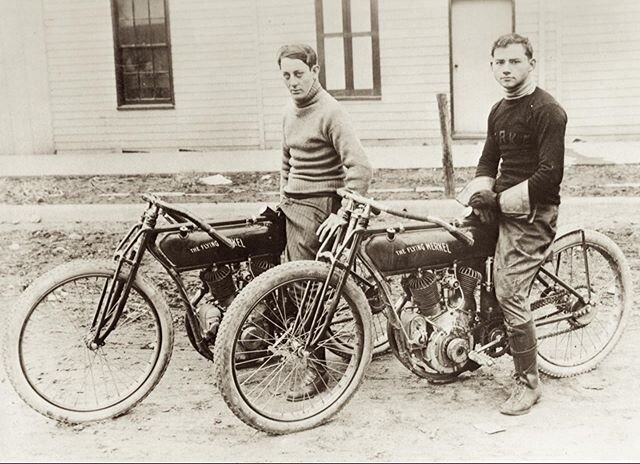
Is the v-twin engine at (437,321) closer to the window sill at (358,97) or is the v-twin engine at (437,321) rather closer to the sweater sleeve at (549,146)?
the sweater sleeve at (549,146)

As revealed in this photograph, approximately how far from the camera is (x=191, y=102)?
875 cm

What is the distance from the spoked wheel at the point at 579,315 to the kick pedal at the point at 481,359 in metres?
0.37

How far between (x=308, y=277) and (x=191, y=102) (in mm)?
5614

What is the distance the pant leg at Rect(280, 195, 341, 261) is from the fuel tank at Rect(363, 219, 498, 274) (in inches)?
15.5

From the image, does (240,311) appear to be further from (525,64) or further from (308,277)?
(525,64)

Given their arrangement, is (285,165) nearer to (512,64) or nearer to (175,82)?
(512,64)

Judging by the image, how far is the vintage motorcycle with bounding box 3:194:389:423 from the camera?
11.6 ft

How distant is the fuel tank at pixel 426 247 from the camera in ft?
12.0

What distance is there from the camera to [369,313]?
3.59 metres

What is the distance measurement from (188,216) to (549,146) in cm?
152

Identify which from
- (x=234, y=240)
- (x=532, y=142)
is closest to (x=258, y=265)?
(x=234, y=240)

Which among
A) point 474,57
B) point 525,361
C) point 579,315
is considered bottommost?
point 525,361

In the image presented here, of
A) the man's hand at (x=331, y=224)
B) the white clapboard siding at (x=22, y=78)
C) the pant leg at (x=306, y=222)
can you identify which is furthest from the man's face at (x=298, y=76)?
the white clapboard siding at (x=22, y=78)

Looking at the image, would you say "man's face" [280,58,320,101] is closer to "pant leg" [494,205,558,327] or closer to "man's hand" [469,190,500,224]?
"man's hand" [469,190,500,224]
